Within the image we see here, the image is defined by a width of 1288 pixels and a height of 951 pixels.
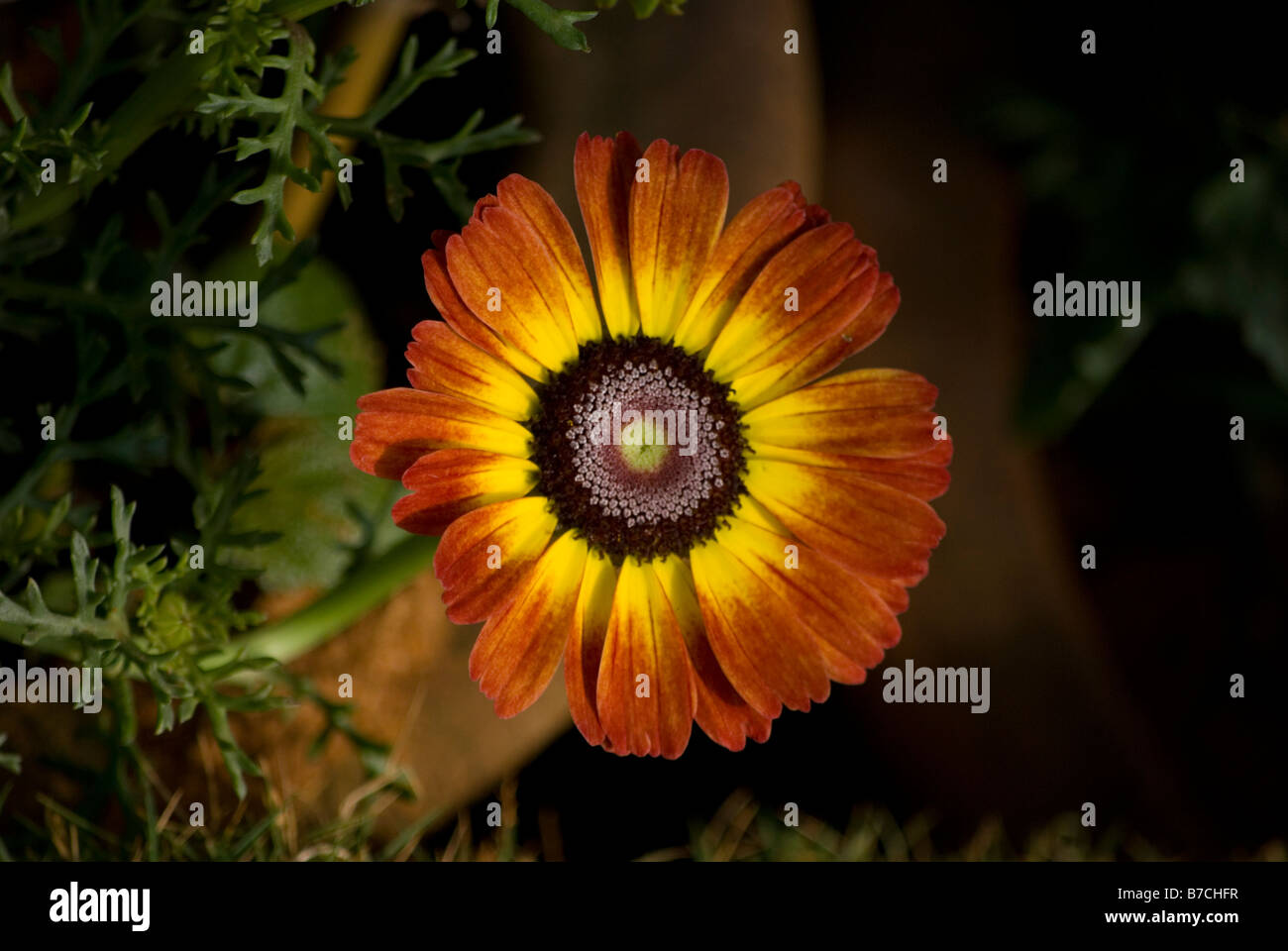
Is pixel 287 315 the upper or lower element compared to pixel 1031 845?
upper

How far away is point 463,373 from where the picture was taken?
2.69ft

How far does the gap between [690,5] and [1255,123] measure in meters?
0.84

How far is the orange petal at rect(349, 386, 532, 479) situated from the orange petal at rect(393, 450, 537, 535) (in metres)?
0.02

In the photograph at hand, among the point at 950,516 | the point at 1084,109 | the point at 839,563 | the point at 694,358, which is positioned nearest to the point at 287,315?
the point at 694,358

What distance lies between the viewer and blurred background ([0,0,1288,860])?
127 centimetres

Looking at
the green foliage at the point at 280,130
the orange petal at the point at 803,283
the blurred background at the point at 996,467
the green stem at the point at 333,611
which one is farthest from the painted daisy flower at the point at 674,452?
the blurred background at the point at 996,467

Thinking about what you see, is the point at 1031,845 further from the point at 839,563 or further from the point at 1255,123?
the point at 1255,123

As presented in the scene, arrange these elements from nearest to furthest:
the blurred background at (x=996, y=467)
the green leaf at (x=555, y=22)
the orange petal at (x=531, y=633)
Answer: the green leaf at (x=555, y=22) < the orange petal at (x=531, y=633) < the blurred background at (x=996, y=467)

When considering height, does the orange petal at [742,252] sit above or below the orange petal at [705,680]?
above

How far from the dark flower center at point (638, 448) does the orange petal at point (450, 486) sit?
0.03 m

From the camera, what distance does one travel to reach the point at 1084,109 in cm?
162

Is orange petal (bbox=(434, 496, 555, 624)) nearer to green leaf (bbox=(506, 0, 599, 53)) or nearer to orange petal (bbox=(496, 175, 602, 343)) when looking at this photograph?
orange petal (bbox=(496, 175, 602, 343))

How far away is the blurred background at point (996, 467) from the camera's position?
4.15 ft

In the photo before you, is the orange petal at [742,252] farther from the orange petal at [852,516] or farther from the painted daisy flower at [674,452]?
the orange petal at [852,516]
